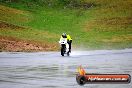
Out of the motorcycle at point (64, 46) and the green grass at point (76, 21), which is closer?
the motorcycle at point (64, 46)

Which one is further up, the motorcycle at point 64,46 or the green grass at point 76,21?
the green grass at point 76,21

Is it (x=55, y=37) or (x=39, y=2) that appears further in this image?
(x=39, y=2)

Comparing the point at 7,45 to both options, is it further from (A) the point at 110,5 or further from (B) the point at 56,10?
(A) the point at 110,5

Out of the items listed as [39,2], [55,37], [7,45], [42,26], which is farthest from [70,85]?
[39,2]

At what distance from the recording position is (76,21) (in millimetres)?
77562

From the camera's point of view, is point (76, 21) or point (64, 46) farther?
point (76, 21)

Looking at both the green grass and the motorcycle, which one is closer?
the motorcycle

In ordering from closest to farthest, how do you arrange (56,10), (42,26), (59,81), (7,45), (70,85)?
(70,85) → (59,81) → (7,45) → (42,26) → (56,10)

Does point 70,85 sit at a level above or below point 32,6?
below

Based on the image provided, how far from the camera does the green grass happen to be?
198 feet

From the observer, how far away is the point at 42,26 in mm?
72250

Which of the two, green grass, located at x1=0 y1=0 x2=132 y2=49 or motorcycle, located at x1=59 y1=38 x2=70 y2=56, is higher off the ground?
green grass, located at x1=0 y1=0 x2=132 y2=49

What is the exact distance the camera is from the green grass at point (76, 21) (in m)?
60.3

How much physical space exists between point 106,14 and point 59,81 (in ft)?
229
